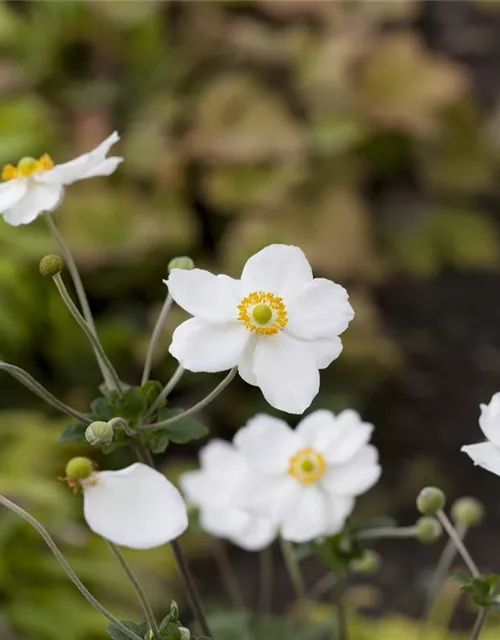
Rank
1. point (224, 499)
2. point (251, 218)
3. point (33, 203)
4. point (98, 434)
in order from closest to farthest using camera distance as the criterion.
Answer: point (98, 434) < point (33, 203) < point (224, 499) < point (251, 218)

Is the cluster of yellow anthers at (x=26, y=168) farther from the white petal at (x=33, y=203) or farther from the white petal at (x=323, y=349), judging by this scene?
the white petal at (x=323, y=349)

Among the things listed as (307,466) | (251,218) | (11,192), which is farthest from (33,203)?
(251,218)

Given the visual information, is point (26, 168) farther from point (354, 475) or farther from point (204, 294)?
point (354, 475)

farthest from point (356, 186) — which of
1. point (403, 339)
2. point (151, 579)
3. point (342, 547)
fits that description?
point (342, 547)

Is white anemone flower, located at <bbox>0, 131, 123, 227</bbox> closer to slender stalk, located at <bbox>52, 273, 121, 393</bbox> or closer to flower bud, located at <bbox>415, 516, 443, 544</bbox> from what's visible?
slender stalk, located at <bbox>52, 273, 121, 393</bbox>

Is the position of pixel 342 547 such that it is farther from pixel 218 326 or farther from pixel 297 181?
pixel 297 181

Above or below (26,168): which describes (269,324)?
below

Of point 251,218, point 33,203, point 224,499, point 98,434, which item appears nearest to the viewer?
point 98,434

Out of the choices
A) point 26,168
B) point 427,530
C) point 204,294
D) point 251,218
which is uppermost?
point 251,218
